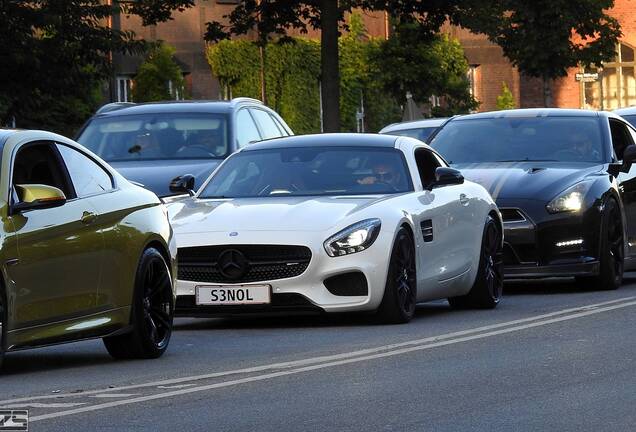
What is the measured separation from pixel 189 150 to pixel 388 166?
16.7 feet

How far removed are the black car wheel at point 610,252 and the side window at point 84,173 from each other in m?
6.89

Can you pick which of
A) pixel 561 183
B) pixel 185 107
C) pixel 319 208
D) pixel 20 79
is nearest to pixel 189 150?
pixel 185 107

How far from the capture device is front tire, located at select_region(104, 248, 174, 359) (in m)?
11.1

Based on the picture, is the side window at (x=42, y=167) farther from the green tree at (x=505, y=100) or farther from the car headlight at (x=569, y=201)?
the green tree at (x=505, y=100)

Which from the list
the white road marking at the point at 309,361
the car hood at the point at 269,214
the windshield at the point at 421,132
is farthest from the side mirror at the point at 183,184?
the windshield at the point at 421,132

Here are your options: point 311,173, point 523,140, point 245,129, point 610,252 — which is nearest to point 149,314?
point 311,173

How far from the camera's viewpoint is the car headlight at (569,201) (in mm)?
16984

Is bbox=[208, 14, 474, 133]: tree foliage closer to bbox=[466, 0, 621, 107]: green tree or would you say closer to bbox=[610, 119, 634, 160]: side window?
bbox=[466, 0, 621, 107]: green tree

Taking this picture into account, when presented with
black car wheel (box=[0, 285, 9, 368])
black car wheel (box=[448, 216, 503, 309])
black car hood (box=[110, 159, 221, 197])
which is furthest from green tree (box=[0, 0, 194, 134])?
black car wheel (box=[0, 285, 9, 368])

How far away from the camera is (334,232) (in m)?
13.1

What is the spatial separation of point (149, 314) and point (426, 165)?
431cm

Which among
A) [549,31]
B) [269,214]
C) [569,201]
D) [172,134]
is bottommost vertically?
[569,201]

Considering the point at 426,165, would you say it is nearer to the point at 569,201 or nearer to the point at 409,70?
the point at 569,201

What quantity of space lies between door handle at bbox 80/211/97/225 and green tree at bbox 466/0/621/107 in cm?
2765
